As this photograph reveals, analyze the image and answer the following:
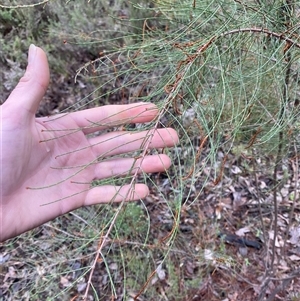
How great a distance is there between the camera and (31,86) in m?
1.17

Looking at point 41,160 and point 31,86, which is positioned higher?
point 31,86

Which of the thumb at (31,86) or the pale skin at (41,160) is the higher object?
the thumb at (31,86)

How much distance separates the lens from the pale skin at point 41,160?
116 cm

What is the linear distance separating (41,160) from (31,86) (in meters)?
0.24

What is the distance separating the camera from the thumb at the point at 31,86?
45.5 inches

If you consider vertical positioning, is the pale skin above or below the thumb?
below

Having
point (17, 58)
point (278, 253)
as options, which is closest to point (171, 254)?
point (278, 253)

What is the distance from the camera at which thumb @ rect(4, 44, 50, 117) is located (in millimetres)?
1155

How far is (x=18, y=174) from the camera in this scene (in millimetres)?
1189

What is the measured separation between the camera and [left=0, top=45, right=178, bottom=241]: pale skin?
3.79 ft

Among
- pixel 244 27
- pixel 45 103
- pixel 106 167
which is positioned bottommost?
pixel 45 103

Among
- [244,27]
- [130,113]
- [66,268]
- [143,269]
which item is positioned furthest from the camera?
[66,268]

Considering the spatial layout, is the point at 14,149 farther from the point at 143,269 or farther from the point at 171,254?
the point at 171,254

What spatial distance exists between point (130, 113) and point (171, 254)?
1.02 metres
